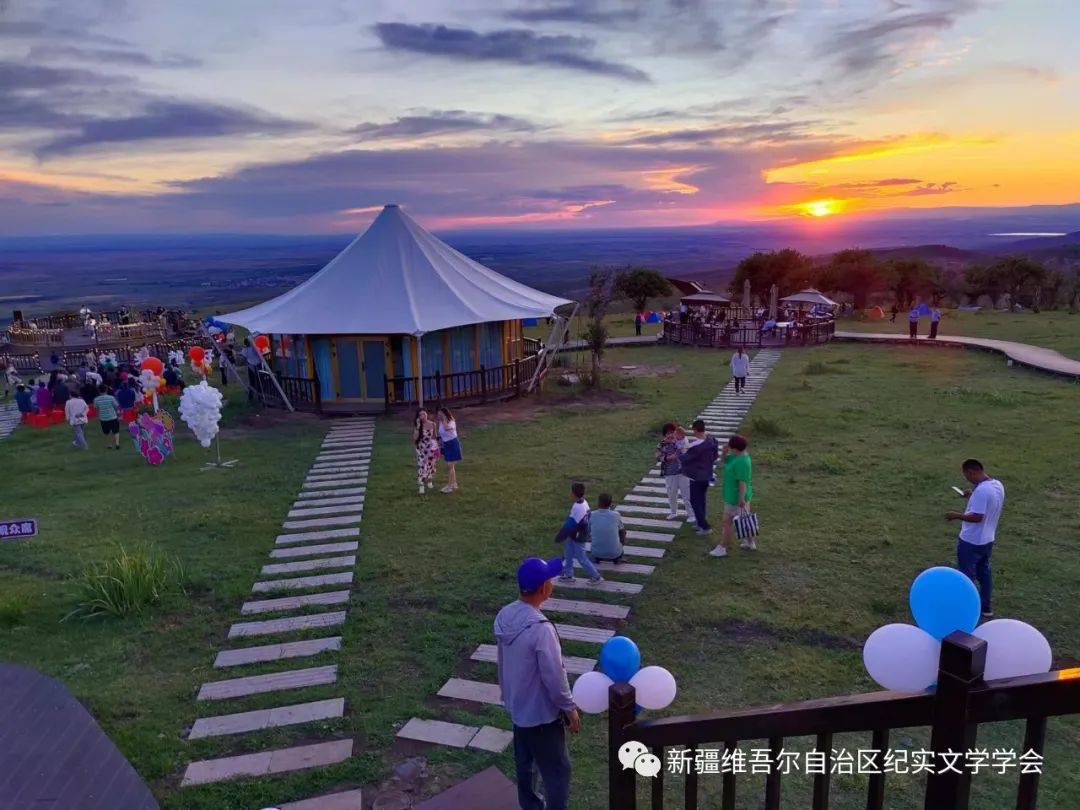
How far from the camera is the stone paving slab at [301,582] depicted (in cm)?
805

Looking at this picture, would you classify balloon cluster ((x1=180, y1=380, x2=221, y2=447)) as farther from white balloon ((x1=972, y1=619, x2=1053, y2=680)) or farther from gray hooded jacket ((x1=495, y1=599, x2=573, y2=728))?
white balloon ((x1=972, y1=619, x2=1053, y2=680))

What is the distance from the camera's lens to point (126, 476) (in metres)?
13.4

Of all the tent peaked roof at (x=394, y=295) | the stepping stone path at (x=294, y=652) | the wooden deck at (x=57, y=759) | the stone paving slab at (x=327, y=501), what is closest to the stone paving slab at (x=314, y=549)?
the stepping stone path at (x=294, y=652)

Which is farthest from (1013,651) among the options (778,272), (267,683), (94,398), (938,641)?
(778,272)

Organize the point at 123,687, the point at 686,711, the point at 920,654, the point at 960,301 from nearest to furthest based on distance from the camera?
the point at 920,654 → the point at 686,711 → the point at 123,687 → the point at 960,301

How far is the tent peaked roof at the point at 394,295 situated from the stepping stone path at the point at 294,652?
6933mm

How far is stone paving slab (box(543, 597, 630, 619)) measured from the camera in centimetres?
718

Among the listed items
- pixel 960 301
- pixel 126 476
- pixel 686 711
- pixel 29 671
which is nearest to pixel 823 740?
pixel 686 711

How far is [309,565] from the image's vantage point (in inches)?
344

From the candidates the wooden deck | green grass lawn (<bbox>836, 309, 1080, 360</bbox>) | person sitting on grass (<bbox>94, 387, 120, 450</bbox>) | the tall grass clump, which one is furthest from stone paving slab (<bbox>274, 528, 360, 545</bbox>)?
green grass lawn (<bbox>836, 309, 1080, 360</bbox>)

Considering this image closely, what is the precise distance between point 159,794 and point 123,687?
1.61 metres

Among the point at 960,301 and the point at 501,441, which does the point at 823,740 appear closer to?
the point at 501,441

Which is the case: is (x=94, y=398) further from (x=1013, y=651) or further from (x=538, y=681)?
(x=1013, y=651)

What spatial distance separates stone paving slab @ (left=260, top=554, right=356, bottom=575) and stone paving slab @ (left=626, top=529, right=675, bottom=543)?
3.56 metres
